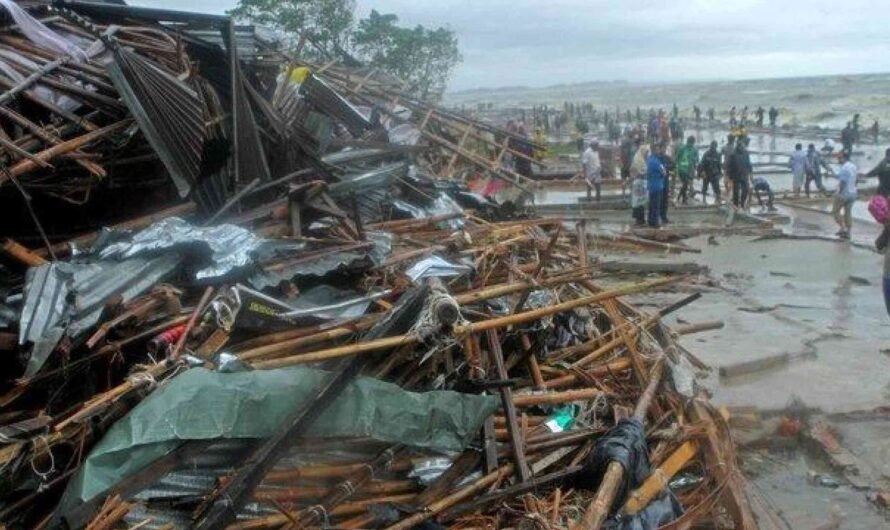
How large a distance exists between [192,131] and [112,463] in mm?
2958

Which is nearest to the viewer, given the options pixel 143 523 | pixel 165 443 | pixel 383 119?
pixel 143 523

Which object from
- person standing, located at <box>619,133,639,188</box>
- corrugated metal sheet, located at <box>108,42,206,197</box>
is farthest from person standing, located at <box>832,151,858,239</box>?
corrugated metal sheet, located at <box>108,42,206,197</box>

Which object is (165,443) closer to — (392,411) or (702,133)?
(392,411)

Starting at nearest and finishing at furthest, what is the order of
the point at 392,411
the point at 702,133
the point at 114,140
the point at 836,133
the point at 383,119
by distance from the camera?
the point at 392,411
the point at 114,140
the point at 383,119
the point at 836,133
the point at 702,133

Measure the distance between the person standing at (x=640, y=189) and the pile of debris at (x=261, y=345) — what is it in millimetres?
8588

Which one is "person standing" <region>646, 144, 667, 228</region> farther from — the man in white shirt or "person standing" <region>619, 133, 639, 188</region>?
"person standing" <region>619, 133, 639, 188</region>

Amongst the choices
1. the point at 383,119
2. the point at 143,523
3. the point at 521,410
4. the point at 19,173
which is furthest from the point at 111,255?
the point at 383,119

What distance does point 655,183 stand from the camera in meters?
14.9

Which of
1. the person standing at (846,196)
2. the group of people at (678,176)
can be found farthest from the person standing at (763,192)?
the person standing at (846,196)

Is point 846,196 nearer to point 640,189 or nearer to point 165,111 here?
point 640,189

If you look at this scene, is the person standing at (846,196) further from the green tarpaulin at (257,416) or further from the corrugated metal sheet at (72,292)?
the corrugated metal sheet at (72,292)

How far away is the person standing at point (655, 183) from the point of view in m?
14.9

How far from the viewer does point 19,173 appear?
5.04 meters

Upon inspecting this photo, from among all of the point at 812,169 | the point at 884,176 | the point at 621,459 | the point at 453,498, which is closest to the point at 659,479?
the point at 621,459
